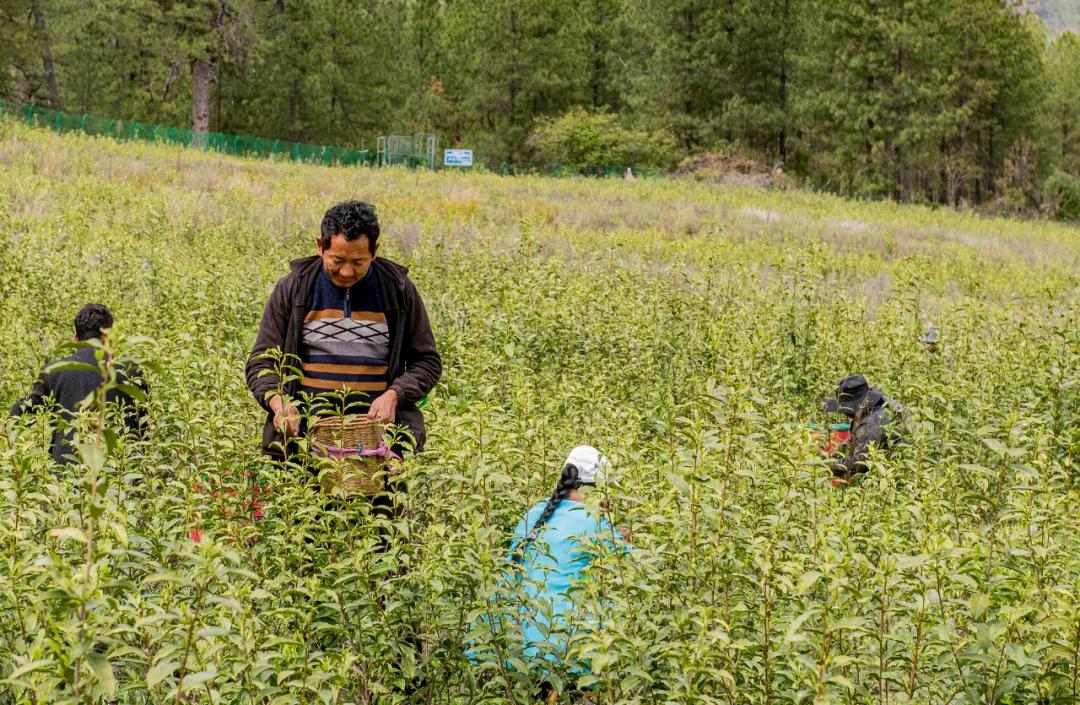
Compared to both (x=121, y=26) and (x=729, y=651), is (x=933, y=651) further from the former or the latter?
(x=121, y=26)

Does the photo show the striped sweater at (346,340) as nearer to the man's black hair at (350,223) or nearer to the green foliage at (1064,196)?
the man's black hair at (350,223)

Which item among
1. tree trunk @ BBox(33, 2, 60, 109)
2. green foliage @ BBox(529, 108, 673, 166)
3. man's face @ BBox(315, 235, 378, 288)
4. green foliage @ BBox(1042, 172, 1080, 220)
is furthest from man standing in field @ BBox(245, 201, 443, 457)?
green foliage @ BBox(1042, 172, 1080, 220)

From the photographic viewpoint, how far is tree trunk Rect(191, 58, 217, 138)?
119 ft

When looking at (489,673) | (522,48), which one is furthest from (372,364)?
(522,48)

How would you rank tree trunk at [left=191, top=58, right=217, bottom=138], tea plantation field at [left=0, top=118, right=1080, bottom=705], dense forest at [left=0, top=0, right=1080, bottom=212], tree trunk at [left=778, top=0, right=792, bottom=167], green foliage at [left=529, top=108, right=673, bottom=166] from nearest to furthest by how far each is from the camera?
1. tea plantation field at [left=0, top=118, right=1080, bottom=705]
2. tree trunk at [left=191, top=58, right=217, bottom=138]
3. dense forest at [left=0, top=0, right=1080, bottom=212]
4. green foliage at [left=529, top=108, right=673, bottom=166]
5. tree trunk at [left=778, top=0, right=792, bottom=167]

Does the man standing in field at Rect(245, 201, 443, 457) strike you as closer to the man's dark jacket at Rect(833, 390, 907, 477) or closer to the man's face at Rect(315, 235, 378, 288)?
the man's face at Rect(315, 235, 378, 288)

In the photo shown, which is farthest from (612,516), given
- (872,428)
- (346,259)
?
(872,428)

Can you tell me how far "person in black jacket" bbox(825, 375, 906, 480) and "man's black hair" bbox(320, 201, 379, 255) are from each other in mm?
3166

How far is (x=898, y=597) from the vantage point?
3.37m

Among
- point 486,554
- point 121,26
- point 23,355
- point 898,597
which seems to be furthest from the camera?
point 121,26

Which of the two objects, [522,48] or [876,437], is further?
[522,48]

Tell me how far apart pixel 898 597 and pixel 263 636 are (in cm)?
197

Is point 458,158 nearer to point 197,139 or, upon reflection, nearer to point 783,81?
point 197,139

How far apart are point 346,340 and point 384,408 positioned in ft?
1.18
